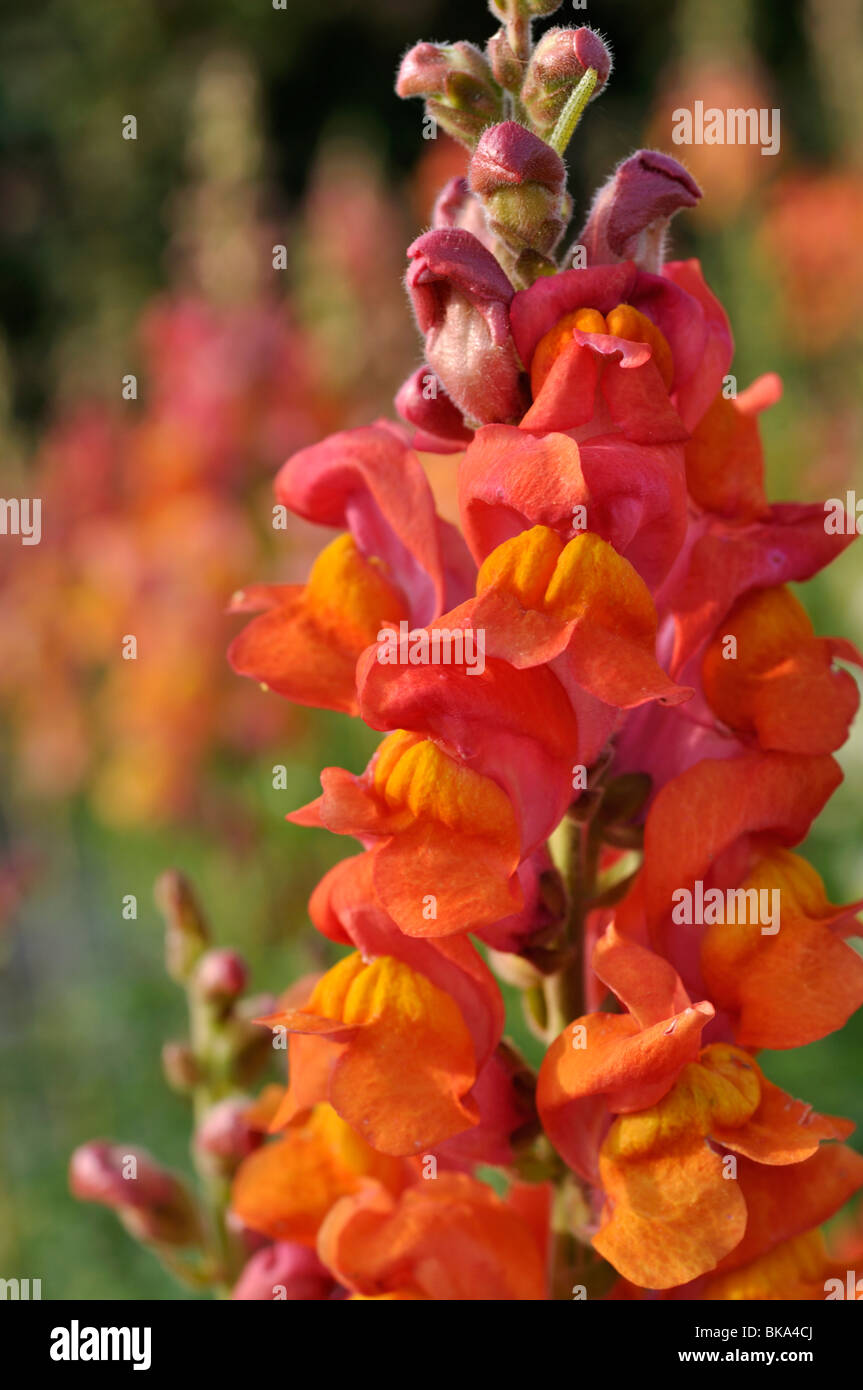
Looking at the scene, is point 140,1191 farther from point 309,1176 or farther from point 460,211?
point 460,211

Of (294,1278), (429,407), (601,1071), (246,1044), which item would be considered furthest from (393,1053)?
(246,1044)

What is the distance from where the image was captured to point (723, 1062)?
3.26ft

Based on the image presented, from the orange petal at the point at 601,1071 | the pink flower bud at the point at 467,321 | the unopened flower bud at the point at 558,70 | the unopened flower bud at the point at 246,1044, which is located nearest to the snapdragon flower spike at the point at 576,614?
the pink flower bud at the point at 467,321

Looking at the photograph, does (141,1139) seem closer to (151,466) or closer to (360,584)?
(151,466)

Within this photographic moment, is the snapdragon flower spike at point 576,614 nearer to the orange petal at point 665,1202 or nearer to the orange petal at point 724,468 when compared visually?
the orange petal at point 724,468

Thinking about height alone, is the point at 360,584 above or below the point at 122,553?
below

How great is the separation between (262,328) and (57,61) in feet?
25.2

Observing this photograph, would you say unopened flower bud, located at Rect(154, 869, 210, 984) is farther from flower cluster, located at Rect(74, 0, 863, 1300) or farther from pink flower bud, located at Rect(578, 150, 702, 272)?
pink flower bud, located at Rect(578, 150, 702, 272)

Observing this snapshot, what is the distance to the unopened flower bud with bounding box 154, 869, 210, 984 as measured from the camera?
1552 millimetres

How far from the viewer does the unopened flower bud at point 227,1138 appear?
1.45m

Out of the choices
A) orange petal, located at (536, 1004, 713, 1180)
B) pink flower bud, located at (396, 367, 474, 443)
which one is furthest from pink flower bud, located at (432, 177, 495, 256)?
orange petal, located at (536, 1004, 713, 1180)

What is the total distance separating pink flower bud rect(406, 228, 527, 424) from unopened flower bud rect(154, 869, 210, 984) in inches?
29.1

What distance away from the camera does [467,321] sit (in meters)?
1.01
